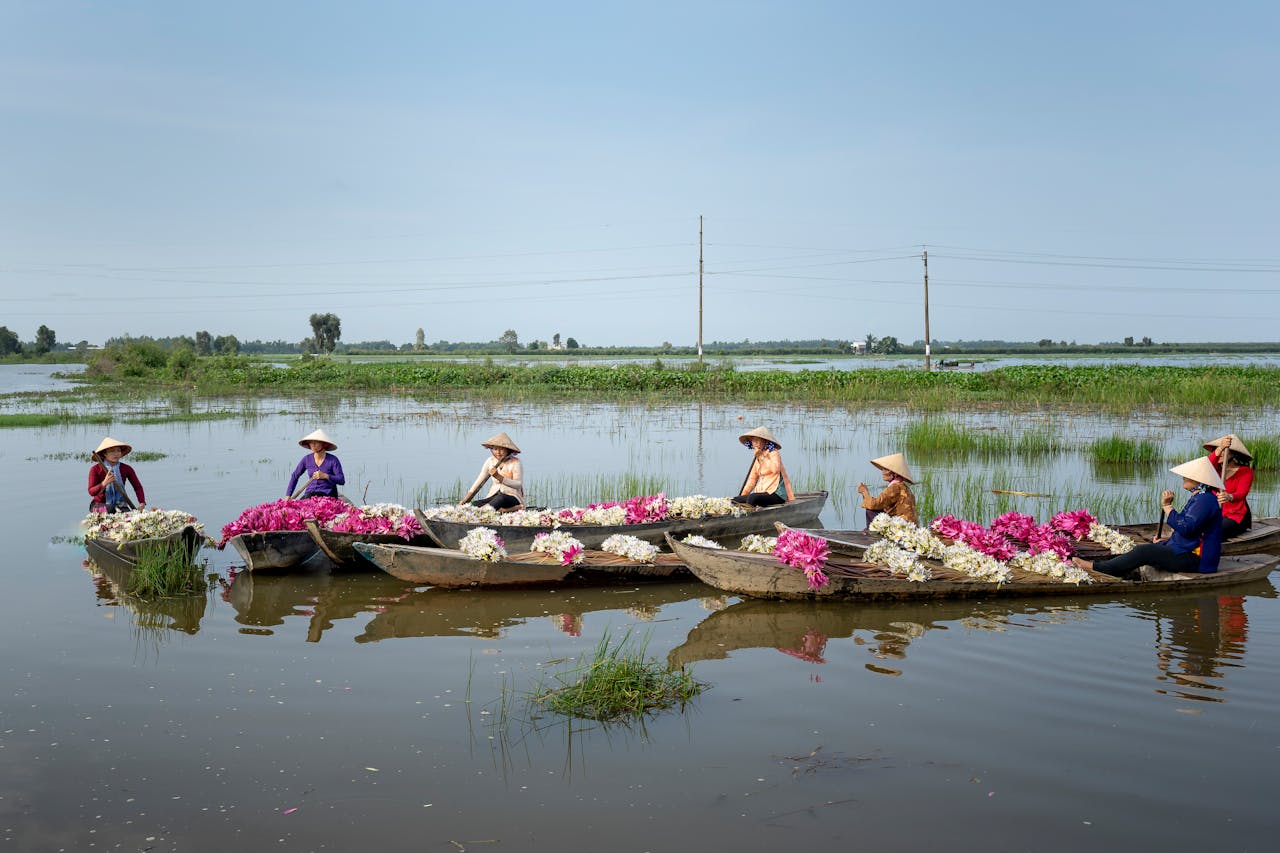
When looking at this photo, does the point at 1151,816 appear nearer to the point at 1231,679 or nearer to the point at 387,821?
the point at 1231,679

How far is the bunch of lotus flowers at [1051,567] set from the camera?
307 inches

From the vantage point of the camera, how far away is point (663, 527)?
9.30m

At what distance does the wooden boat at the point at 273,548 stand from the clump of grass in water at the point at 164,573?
15.8 inches

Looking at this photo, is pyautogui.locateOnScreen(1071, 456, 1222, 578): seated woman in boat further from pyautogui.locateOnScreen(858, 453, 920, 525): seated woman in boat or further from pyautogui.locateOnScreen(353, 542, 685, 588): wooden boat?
A: pyautogui.locateOnScreen(353, 542, 685, 588): wooden boat

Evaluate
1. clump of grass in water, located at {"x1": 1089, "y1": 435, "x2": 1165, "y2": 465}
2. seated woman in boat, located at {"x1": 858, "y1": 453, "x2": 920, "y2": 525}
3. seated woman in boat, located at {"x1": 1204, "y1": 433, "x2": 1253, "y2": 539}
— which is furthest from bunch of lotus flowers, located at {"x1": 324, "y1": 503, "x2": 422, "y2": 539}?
clump of grass in water, located at {"x1": 1089, "y1": 435, "x2": 1165, "y2": 465}

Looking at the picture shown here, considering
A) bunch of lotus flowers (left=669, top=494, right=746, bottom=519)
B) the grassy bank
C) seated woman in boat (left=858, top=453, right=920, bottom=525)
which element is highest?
the grassy bank

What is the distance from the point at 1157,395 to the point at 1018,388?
13.1 ft

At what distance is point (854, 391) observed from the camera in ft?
91.0

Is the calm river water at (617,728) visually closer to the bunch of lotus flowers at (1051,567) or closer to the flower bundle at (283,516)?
the bunch of lotus flowers at (1051,567)

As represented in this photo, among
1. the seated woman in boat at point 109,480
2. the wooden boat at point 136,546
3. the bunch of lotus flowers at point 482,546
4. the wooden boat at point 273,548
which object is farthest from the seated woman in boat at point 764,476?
the seated woman in boat at point 109,480

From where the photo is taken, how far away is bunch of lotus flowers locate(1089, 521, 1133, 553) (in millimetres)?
8656

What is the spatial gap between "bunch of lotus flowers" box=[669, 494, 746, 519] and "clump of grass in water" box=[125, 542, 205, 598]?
419cm

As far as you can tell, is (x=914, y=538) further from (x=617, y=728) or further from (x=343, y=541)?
(x=343, y=541)

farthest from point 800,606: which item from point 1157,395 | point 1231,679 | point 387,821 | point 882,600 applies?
point 1157,395
